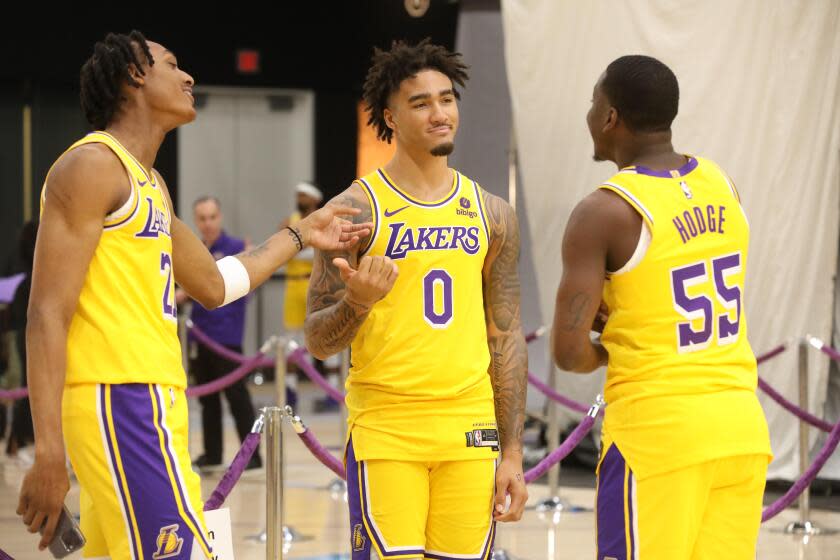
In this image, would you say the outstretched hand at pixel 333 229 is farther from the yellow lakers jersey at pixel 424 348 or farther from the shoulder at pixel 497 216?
the shoulder at pixel 497 216

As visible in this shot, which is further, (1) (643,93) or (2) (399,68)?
(2) (399,68)

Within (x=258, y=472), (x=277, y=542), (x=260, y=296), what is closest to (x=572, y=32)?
(x=258, y=472)

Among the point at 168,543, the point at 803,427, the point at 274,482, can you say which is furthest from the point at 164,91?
the point at 803,427

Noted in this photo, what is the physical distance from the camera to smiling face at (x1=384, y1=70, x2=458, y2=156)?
400 cm

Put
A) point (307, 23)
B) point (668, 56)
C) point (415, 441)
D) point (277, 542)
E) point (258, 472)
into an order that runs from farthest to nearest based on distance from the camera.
Answer: point (307, 23)
point (258, 472)
point (668, 56)
point (277, 542)
point (415, 441)

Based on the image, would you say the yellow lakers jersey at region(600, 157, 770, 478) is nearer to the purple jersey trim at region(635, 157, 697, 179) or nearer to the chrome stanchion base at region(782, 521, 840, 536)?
the purple jersey trim at region(635, 157, 697, 179)

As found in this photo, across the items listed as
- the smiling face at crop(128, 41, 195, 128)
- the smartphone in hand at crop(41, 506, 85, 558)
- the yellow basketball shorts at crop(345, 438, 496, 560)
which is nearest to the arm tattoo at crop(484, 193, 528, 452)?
the yellow basketball shorts at crop(345, 438, 496, 560)

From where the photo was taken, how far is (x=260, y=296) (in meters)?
15.7

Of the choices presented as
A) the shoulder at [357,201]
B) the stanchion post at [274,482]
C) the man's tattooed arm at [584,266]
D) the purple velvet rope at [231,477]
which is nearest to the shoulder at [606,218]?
the man's tattooed arm at [584,266]

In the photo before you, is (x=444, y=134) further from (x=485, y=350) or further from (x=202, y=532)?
(x=202, y=532)

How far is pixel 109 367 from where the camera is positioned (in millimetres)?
3172

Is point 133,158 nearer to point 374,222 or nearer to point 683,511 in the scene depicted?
point 374,222

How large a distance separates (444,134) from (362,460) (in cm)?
104

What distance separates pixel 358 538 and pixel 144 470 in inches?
35.6
